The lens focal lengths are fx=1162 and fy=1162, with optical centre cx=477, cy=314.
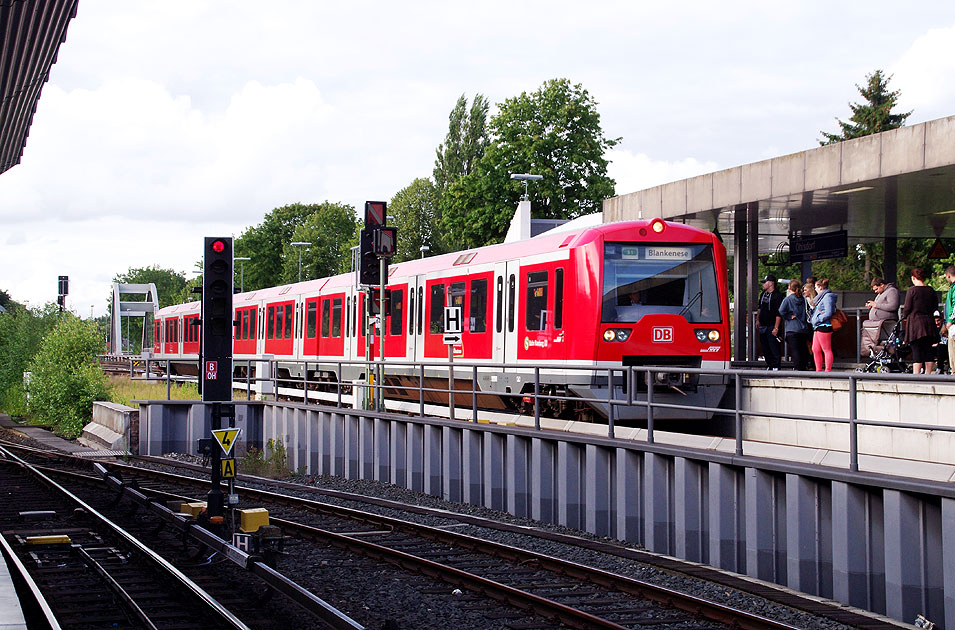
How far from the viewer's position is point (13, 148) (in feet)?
66.3

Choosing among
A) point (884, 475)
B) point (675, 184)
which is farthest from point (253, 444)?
point (884, 475)

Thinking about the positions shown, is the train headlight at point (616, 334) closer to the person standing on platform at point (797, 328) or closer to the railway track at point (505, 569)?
the person standing on platform at point (797, 328)

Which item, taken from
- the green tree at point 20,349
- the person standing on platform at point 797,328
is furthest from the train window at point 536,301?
the green tree at point 20,349

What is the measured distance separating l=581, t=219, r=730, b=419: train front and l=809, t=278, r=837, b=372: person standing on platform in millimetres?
1321

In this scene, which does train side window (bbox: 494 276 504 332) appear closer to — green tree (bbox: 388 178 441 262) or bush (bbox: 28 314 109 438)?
bush (bbox: 28 314 109 438)

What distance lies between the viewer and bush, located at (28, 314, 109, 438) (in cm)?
3300

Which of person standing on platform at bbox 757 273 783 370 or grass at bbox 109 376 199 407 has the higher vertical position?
person standing on platform at bbox 757 273 783 370

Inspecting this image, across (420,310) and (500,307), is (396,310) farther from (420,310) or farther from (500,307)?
(500,307)

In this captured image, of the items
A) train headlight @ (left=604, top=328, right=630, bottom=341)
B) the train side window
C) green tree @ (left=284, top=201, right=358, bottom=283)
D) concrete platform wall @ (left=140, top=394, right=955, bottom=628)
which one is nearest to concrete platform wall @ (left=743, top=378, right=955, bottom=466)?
concrete platform wall @ (left=140, top=394, right=955, bottom=628)

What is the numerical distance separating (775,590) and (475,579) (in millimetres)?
2452

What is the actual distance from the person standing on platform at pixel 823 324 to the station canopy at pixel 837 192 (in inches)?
98.5

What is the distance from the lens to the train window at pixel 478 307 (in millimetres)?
19531

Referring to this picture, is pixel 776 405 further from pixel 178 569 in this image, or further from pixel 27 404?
pixel 27 404

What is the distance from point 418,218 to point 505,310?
193ft
